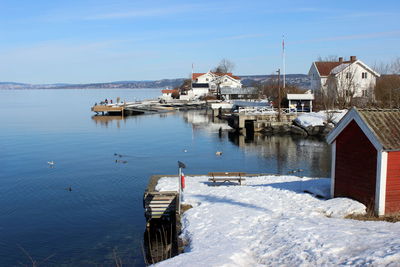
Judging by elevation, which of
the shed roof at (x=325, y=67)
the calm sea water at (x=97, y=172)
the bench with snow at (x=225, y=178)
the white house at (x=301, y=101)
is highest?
the shed roof at (x=325, y=67)

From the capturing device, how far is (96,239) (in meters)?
17.1

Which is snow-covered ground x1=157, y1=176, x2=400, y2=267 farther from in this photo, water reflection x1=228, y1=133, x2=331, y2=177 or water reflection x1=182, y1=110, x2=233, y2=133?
water reflection x1=182, y1=110, x2=233, y2=133

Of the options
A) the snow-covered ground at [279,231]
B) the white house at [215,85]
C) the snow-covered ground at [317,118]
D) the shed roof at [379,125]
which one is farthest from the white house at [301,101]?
the white house at [215,85]

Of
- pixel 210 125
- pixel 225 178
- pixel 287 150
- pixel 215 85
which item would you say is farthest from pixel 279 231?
pixel 215 85

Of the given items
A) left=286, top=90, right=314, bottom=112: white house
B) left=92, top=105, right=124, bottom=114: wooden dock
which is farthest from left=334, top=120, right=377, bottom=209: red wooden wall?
left=92, top=105, right=124, bottom=114: wooden dock

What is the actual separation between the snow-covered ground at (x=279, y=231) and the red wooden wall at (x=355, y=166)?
0.49 m

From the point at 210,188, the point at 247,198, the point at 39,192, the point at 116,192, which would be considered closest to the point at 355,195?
the point at 247,198

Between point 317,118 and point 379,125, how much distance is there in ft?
119

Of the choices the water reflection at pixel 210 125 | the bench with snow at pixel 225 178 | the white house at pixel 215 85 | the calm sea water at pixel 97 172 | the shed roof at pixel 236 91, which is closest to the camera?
the calm sea water at pixel 97 172

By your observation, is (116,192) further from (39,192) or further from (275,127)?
(275,127)

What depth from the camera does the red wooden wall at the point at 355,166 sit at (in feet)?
47.7

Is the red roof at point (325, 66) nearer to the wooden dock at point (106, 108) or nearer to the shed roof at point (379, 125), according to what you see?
the wooden dock at point (106, 108)

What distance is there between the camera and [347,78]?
199 ft

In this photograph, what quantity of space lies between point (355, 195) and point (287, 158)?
19.1 meters
